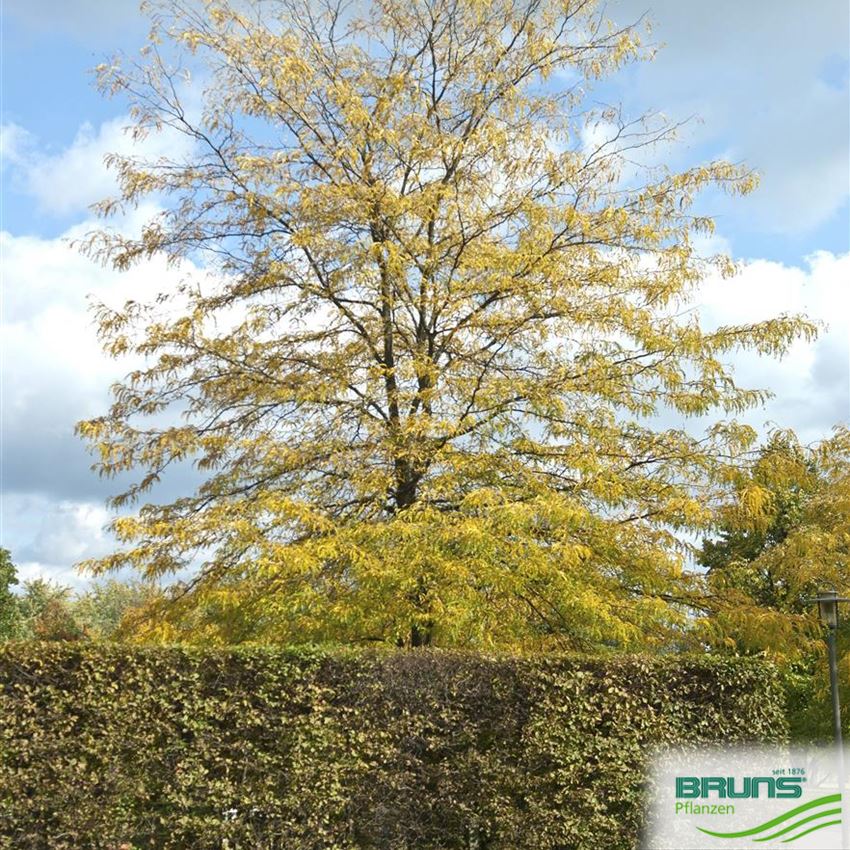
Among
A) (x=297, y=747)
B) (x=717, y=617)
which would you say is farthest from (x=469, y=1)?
(x=297, y=747)

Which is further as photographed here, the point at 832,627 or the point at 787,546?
the point at 787,546

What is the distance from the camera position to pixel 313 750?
7.95m

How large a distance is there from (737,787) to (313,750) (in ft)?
12.4

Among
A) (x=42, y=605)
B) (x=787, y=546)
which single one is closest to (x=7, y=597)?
(x=42, y=605)

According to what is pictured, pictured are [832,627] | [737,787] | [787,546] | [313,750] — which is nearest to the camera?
[313,750]

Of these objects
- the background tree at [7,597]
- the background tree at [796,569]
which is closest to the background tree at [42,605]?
the background tree at [7,597]

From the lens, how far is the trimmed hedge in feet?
25.8

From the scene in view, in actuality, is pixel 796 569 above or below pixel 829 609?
above

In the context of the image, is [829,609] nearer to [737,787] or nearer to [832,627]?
[832,627]

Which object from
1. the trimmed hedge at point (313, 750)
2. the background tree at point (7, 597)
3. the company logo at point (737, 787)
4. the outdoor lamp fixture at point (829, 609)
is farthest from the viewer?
the background tree at point (7, 597)

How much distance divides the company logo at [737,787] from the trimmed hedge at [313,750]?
18.4 inches

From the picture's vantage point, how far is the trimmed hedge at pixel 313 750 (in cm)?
785

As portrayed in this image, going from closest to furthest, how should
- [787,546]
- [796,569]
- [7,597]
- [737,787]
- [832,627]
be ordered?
[737,787] → [832,627] → [796,569] → [787,546] → [7,597]

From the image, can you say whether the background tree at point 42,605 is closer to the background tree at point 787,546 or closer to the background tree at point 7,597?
the background tree at point 7,597
